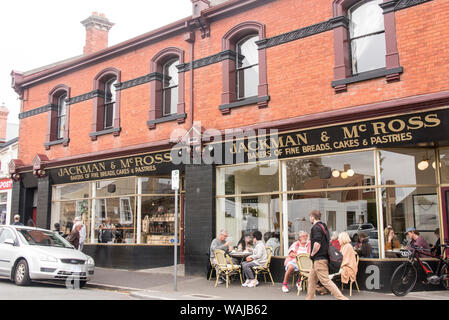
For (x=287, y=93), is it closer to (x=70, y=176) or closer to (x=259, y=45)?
(x=259, y=45)

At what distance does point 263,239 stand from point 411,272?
4.04m

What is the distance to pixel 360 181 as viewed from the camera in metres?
11.2

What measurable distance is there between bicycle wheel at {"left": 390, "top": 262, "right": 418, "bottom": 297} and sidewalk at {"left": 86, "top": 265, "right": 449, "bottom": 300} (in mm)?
149

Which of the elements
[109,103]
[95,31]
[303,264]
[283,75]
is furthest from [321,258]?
[95,31]

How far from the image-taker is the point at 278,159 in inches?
497

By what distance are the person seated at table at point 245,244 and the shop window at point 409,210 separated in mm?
3559

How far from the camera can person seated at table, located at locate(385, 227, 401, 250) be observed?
35.0 ft

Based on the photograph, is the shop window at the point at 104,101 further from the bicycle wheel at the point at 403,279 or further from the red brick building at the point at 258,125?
the bicycle wheel at the point at 403,279

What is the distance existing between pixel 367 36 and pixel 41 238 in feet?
32.7

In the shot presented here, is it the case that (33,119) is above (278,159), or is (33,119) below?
above

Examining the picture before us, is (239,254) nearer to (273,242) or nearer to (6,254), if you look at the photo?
(273,242)

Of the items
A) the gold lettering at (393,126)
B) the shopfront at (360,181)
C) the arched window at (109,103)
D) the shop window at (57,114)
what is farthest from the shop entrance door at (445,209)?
the shop window at (57,114)

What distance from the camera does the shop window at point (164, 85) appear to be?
1531 cm
